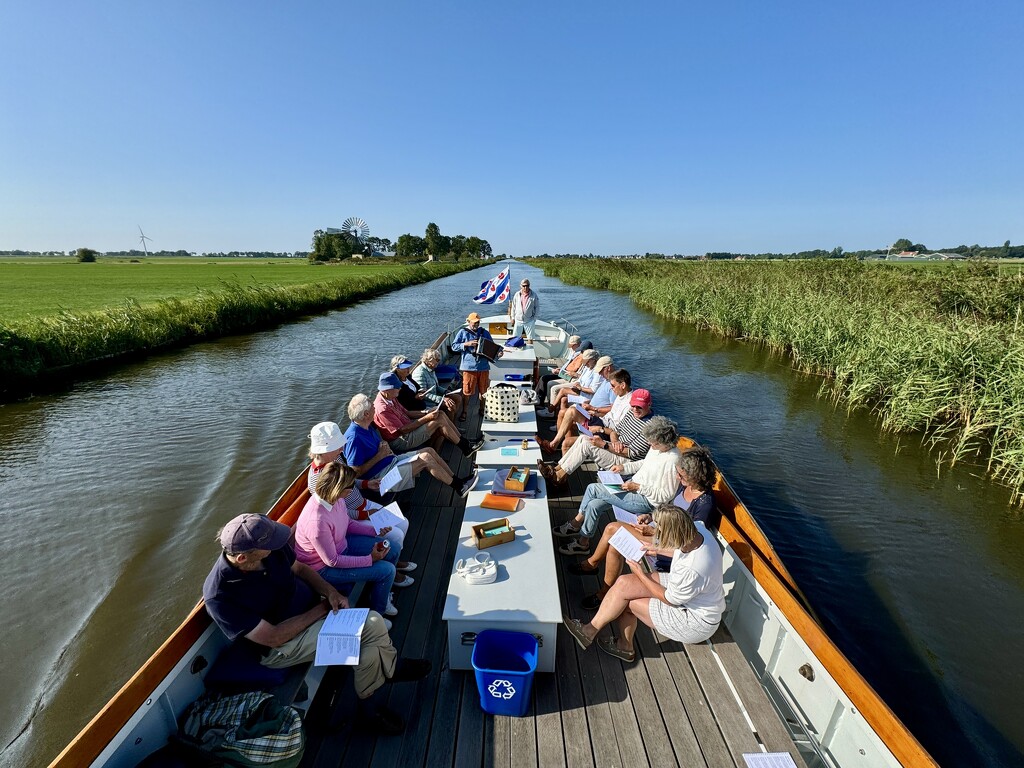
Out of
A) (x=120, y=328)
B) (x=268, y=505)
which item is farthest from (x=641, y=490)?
(x=120, y=328)

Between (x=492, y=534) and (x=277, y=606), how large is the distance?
1480mm

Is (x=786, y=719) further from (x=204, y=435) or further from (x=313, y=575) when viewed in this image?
(x=204, y=435)

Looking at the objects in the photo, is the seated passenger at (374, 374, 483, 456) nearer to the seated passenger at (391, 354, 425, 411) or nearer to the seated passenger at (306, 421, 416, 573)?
the seated passenger at (391, 354, 425, 411)

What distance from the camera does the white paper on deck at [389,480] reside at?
4.43 meters

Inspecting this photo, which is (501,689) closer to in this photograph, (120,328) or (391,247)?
(120,328)

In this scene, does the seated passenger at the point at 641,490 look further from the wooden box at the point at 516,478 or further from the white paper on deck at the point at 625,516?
the wooden box at the point at 516,478

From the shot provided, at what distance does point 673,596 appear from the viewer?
294cm

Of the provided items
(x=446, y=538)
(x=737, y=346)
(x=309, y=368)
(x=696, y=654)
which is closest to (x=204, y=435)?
(x=309, y=368)

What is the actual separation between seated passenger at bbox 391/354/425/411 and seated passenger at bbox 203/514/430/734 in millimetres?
3475

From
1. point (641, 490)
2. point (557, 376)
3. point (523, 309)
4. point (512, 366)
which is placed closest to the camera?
point (641, 490)

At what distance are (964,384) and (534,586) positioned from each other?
9599mm

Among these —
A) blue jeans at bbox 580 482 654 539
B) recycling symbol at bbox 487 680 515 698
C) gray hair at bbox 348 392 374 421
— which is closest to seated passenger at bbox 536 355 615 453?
blue jeans at bbox 580 482 654 539

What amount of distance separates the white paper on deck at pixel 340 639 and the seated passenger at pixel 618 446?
253 cm

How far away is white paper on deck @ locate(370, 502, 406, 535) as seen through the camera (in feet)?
12.6
